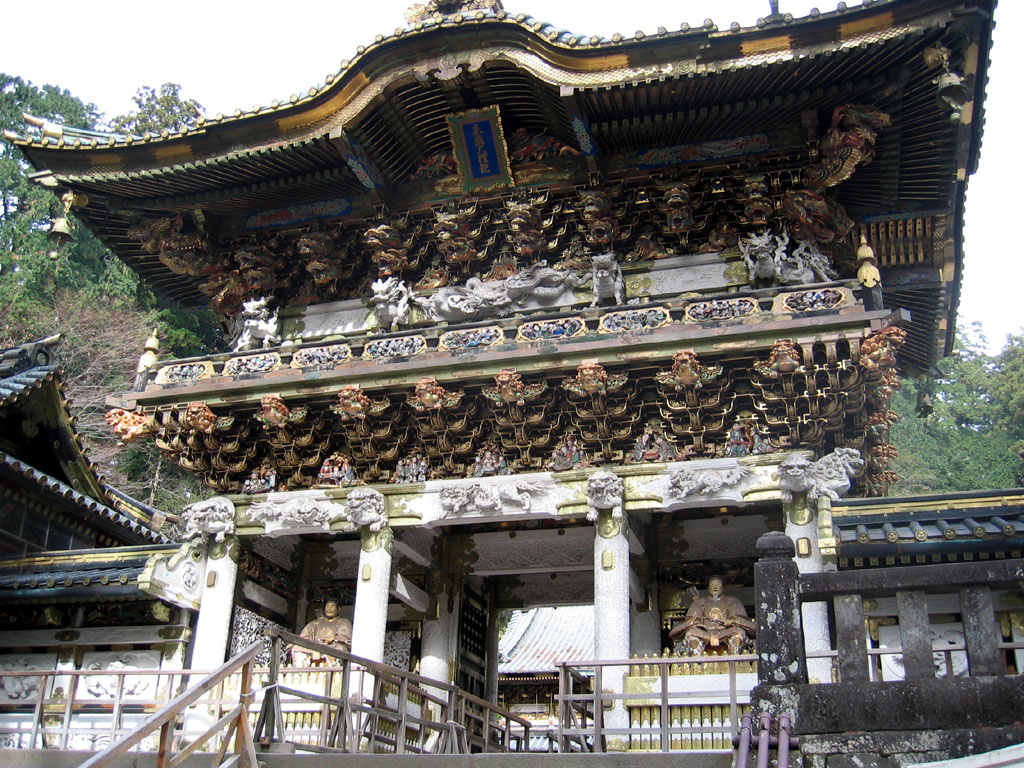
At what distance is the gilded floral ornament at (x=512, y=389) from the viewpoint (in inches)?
477

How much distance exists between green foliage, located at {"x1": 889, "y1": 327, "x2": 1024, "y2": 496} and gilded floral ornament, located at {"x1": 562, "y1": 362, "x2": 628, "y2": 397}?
23.3m

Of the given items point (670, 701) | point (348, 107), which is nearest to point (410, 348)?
point (348, 107)

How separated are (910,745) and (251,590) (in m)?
9.97

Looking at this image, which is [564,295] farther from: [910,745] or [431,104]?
[910,745]

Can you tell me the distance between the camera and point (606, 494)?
468 inches

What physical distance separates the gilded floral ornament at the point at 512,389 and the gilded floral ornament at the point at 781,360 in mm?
2627

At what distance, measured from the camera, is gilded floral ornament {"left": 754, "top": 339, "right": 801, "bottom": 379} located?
11.3m

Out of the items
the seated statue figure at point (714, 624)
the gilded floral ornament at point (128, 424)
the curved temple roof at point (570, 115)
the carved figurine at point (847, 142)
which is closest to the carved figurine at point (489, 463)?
the seated statue figure at point (714, 624)

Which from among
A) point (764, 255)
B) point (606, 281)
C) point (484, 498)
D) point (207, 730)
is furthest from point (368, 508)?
point (764, 255)

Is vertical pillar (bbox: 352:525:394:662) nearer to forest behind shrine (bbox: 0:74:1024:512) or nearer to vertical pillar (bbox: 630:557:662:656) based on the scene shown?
vertical pillar (bbox: 630:557:662:656)

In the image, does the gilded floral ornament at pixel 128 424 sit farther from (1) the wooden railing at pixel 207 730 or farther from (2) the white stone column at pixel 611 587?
(1) the wooden railing at pixel 207 730

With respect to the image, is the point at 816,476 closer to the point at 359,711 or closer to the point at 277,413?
the point at 359,711

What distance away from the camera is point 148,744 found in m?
13.2

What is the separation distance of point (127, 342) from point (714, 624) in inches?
897
